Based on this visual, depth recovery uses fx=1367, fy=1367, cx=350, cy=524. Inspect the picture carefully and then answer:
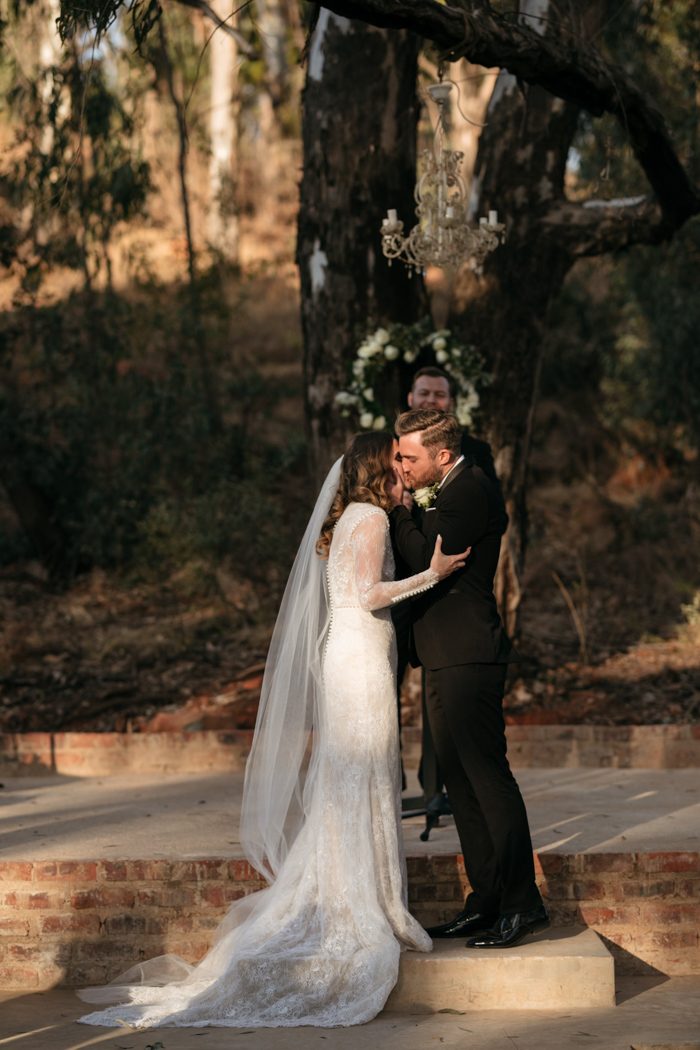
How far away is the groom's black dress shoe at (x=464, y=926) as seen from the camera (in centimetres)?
542

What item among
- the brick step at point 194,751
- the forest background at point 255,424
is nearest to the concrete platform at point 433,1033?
the brick step at point 194,751

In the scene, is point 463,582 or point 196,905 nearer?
Result: point 463,582

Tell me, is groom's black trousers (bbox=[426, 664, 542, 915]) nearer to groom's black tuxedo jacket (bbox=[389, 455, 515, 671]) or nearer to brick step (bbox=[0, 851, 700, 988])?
groom's black tuxedo jacket (bbox=[389, 455, 515, 671])

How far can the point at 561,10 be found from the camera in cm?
884

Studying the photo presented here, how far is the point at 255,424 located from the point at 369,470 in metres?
11.5

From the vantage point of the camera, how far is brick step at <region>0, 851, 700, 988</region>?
5.73 meters

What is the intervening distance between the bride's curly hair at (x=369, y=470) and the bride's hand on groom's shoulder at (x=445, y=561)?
32 centimetres

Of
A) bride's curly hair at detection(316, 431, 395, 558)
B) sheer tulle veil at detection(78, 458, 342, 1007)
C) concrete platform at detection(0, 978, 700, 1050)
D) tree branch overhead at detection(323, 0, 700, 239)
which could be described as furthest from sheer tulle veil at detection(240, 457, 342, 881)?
tree branch overhead at detection(323, 0, 700, 239)

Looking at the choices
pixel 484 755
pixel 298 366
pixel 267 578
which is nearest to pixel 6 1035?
pixel 484 755

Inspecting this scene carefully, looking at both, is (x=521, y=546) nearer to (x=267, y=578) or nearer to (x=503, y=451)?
(x=503, y=451)

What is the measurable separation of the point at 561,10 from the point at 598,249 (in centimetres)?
155

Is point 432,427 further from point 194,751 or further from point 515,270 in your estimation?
point 515,270

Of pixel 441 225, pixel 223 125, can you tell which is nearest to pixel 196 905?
pixel 441 225

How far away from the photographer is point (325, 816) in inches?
209
